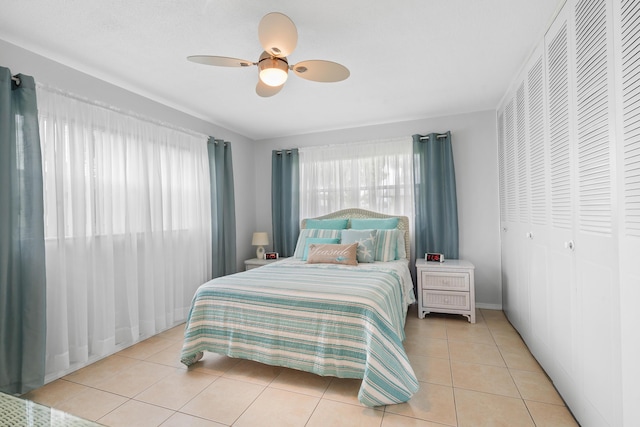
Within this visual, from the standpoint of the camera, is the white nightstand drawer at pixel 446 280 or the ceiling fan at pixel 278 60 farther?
the white nightstand drawer at pixel 446 280

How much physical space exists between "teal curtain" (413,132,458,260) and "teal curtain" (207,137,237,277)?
2528mm

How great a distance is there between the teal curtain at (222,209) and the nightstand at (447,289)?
252cm

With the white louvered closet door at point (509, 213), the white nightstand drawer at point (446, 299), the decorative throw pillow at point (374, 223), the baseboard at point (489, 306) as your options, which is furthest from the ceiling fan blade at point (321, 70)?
the baseboard at point (489, 306)

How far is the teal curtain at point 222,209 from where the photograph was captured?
3855 millimetres

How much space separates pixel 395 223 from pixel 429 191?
0.63 metres

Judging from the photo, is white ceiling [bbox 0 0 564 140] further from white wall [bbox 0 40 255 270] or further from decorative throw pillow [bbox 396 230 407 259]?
decorative throw pillow [bbox 396 230 407 259]

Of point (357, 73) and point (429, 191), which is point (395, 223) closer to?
point (429, 191)

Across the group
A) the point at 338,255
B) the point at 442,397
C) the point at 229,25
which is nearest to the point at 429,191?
the point at 338,255

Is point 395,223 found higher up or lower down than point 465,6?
lower down

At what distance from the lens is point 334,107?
3494 millimetres

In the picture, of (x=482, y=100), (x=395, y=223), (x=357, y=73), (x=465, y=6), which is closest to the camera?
(x=465, y=6)

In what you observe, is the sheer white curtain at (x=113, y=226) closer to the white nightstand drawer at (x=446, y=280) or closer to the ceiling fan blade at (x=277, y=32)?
the ceiling fan blade at (x=277, y=32)

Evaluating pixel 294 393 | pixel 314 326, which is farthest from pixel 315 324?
pixel 294 393

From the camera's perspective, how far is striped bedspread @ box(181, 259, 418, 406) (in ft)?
6.03
